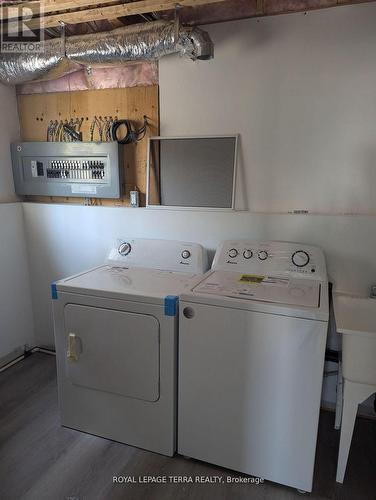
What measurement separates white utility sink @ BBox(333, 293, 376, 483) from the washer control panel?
0.86 m

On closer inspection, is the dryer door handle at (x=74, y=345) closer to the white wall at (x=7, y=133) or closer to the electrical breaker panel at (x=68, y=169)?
the electrical breaker panel at (x=68, y=169)

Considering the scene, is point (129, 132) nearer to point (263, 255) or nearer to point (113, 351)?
point (263, 255)

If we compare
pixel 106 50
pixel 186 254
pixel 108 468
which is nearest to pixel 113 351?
pixel 108 468

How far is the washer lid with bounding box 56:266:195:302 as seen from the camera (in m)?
1.79

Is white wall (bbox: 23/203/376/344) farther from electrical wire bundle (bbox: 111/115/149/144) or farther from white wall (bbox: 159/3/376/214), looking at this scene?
electrical wire bundle (bbox: 111/115/149/144)

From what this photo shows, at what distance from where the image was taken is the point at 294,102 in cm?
212

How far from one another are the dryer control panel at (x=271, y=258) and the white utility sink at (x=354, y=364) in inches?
11.5

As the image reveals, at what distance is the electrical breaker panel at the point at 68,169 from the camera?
8.23ft

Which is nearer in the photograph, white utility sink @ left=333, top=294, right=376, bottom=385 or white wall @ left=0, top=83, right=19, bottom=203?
white utility sink @ left=333, top=294, right=376, bottom=385

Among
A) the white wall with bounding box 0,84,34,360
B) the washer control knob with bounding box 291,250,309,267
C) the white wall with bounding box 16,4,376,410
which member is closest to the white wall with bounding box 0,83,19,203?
the white wall with bounding box 0,84,34,360

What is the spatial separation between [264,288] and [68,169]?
5.78 ft

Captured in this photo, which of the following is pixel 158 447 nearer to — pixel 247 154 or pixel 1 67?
pixel 247 154

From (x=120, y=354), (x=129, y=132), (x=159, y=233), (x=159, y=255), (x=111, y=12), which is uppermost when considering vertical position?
(x=111, y=12)

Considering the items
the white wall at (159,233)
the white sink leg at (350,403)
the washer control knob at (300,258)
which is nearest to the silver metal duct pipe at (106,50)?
the white wall at (159,233)
